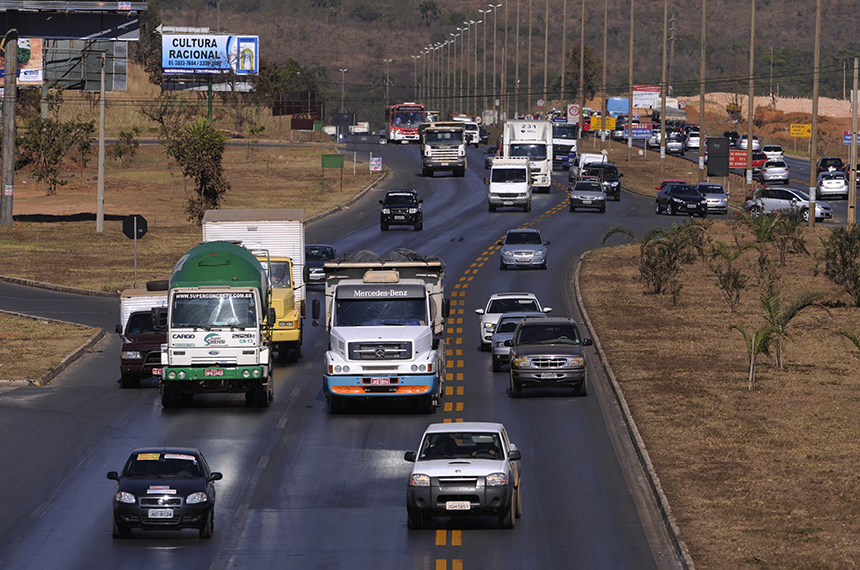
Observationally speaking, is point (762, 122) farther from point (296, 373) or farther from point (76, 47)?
point (296, 373)

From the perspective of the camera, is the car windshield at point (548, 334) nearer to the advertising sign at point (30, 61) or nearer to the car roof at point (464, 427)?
the car roof at point (464, 427)

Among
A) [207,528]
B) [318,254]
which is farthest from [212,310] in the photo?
[318,254]

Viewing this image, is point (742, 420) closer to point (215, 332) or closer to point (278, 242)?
point (215, 332)

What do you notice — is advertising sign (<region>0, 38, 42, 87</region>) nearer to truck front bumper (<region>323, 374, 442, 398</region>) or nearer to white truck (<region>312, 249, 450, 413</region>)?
white truck (<region>312, 249, 450, 413</region>)

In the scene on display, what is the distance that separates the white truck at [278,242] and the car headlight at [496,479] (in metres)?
18.2

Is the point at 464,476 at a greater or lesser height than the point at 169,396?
greater

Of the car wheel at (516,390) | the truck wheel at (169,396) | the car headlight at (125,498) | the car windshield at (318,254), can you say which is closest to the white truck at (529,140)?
the car windshield at (318,254)

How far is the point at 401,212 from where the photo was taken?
6875 centimetres

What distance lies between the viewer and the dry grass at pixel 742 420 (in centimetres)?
1925

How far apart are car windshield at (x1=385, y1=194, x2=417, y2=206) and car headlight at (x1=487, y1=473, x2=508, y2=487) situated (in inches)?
1979

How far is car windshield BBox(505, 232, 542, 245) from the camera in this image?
57656 millimetres

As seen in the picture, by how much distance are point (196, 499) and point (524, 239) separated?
40097 millimetres

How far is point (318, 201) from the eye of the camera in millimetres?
83562

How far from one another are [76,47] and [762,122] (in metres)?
97.7
